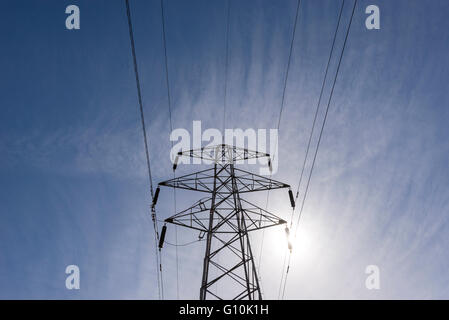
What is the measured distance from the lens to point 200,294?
308 inches

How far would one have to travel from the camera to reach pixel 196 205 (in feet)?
35.0
